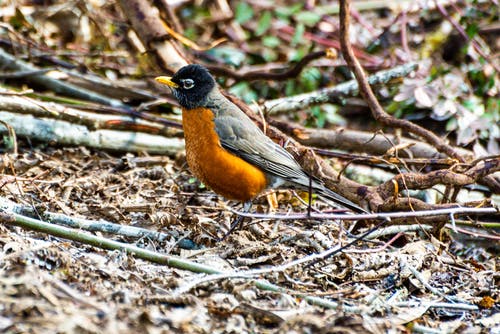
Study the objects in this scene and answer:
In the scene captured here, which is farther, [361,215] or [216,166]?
[216,166]

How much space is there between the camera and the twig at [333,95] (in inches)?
271

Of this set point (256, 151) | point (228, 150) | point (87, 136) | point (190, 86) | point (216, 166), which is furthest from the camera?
point (87, 136)

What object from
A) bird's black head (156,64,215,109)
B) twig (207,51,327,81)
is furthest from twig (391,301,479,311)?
twig (207,51,327,81)

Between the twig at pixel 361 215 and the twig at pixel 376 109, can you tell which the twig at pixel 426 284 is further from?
the twig at pixel 376 109

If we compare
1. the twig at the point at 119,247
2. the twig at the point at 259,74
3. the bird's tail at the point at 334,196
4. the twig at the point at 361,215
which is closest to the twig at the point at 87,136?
the twig at the point at 259,74

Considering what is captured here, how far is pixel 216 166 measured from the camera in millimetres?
5336

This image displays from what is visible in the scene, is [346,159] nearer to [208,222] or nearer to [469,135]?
[469,135]

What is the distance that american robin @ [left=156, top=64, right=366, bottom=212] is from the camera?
17.6 ft

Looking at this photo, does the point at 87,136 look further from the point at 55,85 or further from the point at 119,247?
the point at 119,247

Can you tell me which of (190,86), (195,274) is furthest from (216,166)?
(195,274)

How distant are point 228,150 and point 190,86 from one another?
75 centimetres

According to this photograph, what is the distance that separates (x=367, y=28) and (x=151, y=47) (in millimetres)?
2937

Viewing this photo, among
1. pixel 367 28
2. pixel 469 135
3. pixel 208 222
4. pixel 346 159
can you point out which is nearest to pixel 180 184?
pixel 208 222

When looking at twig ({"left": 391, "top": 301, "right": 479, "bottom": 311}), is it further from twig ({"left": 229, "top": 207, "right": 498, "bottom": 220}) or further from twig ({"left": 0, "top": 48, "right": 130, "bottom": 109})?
twig ({"left": 0, "top": 48, "right": 130, "bottom": 109})
